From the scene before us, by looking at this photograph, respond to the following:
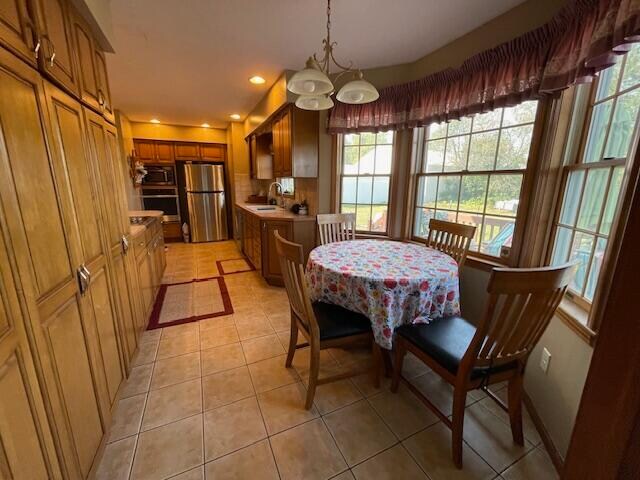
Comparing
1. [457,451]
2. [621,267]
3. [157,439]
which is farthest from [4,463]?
[457,451]

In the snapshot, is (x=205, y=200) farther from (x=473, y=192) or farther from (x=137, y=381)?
(x=473, y=192)

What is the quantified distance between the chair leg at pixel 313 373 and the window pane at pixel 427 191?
6.24ft

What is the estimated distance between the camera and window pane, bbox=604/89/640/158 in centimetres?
123

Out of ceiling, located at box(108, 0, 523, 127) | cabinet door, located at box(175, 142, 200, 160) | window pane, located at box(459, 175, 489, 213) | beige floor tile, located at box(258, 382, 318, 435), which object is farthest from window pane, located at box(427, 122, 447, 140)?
cabinet door, located at box(175, 142, 200, 160)

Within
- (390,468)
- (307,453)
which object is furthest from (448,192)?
(307,453)

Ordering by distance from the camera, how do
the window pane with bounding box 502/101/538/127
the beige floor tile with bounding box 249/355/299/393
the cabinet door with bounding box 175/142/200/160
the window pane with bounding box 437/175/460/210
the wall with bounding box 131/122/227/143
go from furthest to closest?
the cabinet door with bounding box 175/142/200/160, the wall with bounding box 131/122/227/143, the window pane with bounding box 437/175/460/210, the window pane with bounding box 502/101/538/127, the beige floor tile with bounding box 249/355/299/393

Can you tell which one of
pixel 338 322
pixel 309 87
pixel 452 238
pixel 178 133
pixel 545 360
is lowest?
pixel 545 360

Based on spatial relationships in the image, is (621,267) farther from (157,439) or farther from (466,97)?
(466,97)

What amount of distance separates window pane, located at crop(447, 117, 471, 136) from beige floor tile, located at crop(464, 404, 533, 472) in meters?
2.12

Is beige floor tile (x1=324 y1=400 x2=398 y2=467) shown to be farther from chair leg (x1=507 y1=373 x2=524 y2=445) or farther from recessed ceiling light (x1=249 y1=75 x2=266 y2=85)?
recessed ceiling light (x1=249 y1=75 x2=266 y2=85)

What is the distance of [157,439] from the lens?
4.54 feet

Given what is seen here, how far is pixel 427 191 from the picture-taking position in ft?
8.94

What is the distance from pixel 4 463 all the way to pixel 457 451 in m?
1.62

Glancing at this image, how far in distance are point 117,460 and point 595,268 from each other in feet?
8.34
